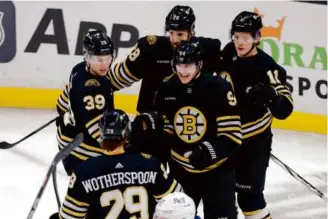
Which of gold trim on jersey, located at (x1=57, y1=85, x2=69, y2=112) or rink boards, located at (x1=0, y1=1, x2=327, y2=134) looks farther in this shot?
rink boards, located at (x1=0, y1=1, x2=327, y2=134)

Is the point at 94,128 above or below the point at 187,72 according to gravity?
below

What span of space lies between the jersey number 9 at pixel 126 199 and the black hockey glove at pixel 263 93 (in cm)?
87

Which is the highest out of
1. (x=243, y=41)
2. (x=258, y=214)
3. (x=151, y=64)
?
(x=243, y=41)

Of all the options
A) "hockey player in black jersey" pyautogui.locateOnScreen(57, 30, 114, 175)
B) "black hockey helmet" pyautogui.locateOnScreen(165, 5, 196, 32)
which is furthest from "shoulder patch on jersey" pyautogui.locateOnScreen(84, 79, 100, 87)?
"black hockey helmet" pyautogui.locateOnScreen(165, 5, 196, 32)

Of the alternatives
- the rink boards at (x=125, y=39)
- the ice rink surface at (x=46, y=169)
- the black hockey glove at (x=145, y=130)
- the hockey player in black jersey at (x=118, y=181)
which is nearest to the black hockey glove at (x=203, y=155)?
the black hockey glove at (x=145, y=130)

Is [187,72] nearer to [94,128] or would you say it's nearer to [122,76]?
[94,128]

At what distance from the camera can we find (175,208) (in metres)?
2.14

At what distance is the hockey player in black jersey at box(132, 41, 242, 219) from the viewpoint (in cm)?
296

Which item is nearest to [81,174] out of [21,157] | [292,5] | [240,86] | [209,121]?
[209,121]

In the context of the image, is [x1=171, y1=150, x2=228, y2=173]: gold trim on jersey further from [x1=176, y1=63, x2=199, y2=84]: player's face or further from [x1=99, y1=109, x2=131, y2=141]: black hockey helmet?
[x1=99, y1=109, x2=131, y2=141]: black hockey helmet

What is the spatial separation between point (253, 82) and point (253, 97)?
137 mm

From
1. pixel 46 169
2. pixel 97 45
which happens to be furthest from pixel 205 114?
pixel 46 169

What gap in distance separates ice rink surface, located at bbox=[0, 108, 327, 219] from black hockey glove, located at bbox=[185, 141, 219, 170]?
1.35 m

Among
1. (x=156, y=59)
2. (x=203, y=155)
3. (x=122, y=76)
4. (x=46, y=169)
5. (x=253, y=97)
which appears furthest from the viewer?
(x=46, y=169)
